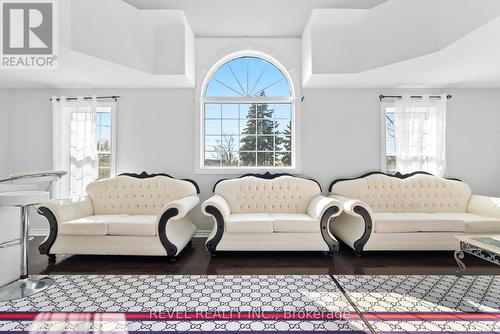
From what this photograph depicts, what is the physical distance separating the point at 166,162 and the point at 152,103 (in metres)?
1.02

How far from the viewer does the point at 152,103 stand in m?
4.36

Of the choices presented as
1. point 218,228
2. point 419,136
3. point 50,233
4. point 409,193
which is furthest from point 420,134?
point 50,233

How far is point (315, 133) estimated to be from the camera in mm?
4363

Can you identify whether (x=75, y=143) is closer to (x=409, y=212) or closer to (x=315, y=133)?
(x=315, y=133)

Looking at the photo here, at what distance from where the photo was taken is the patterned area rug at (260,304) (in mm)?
1924

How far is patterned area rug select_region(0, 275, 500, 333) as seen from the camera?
75.7 inches

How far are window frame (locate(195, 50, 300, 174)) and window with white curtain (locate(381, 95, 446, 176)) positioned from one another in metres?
1.62

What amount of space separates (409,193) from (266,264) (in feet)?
8.36

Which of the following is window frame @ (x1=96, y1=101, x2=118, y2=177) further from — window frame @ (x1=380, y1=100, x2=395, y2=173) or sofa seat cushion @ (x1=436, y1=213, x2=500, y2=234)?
sofa seat cushion @ (x1=436, y1=213, x2=500, y2=234)

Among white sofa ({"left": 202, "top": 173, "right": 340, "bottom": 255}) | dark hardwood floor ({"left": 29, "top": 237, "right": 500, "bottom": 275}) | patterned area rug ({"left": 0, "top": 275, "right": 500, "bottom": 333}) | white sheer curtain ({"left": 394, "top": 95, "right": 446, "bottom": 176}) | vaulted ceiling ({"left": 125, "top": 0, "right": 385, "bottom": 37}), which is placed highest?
vaulted ceiling ({"left": 125, "top": 0, "right": 385, "bottom": 37})

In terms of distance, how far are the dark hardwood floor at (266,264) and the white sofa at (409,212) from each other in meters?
0.19

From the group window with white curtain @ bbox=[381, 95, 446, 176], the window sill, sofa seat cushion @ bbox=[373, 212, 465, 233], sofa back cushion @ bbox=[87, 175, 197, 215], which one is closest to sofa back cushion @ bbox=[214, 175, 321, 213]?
the window sill

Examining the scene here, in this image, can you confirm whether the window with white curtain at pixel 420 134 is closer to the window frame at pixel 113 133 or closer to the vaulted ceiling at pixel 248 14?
the vaulted ceiling at pixel 248 14

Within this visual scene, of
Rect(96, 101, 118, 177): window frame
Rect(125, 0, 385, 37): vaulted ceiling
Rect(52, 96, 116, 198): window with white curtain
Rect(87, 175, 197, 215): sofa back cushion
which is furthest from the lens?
Rect(96, 101, 118, 177): window frame
